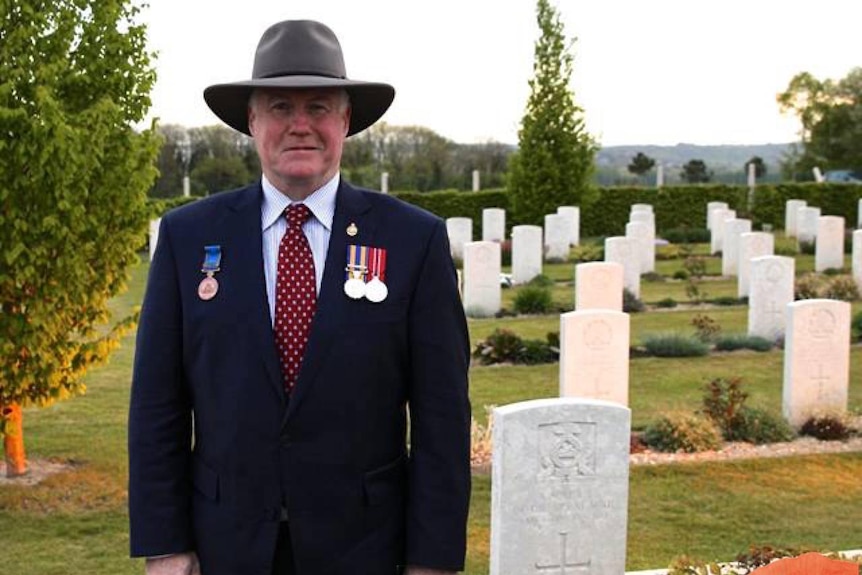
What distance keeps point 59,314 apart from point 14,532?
139 centimetres

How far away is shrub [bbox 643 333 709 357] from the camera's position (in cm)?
1348

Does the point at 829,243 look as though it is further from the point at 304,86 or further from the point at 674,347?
the point at 304,86

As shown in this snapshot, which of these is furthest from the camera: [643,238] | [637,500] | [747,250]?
[643,238]

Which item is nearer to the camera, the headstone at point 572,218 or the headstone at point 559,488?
the headstone at point 559,488

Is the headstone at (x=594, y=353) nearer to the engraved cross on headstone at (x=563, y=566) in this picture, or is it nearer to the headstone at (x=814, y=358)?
the headstone at (x=814, y=358)

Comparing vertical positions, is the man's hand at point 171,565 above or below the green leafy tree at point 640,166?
below

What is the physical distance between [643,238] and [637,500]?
14229 mm

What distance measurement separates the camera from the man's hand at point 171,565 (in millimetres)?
2842

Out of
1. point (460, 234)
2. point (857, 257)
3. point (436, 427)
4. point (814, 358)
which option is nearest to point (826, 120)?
point (460, 234)

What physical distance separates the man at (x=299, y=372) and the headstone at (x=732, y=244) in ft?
63.6

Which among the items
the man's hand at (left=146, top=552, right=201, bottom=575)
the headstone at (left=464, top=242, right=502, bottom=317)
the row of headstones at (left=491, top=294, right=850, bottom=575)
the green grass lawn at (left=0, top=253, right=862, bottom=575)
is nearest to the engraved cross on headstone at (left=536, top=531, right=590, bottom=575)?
the row of headstones at (left=491, top=294, right=850, bottom=575)

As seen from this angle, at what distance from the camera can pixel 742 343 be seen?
13883 millimetres

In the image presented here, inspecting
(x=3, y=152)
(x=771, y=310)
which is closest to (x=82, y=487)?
(x=3, y=152)

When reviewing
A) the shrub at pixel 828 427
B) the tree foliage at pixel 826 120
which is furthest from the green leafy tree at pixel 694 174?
the shrub at pixel 828 427
